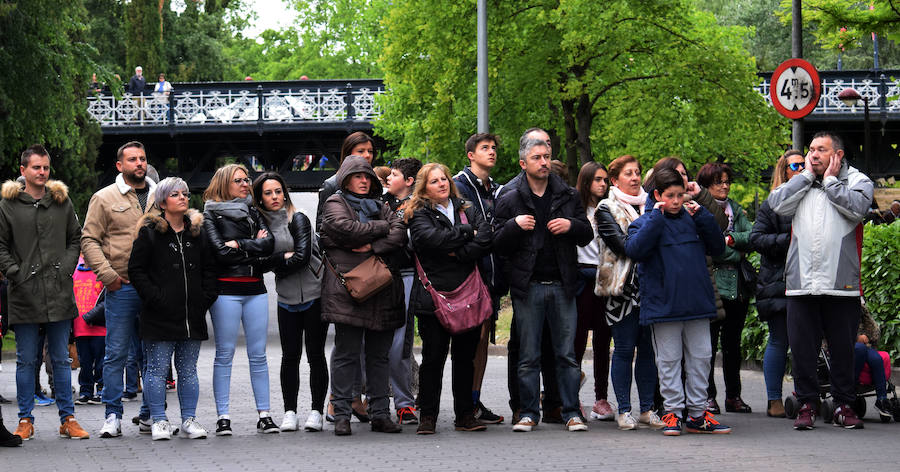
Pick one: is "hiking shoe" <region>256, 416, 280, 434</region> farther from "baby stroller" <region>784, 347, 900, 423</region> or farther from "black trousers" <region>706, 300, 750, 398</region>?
"baby stroller" <region>784, 347, 900, 423</region>

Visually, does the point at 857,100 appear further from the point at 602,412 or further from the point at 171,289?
the point at 171,289

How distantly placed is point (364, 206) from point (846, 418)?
12.3 feet

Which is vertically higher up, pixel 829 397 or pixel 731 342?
pixel 731 342

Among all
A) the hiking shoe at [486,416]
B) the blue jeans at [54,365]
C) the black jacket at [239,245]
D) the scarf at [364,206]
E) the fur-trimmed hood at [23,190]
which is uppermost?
the fur-trimmed hood at [23,190]

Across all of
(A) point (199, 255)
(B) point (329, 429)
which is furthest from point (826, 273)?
(A) point (199, 255)

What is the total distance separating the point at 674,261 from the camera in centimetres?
916

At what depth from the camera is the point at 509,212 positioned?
9.33 m

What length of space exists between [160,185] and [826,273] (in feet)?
15.5

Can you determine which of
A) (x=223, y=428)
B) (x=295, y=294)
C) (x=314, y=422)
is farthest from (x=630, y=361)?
(x=223, y=428)

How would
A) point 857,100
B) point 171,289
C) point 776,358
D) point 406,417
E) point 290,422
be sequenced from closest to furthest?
point 171,289
point 290,422
point 406,417
point 776,358
point 857,100

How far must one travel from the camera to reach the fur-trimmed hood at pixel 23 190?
9.37 m

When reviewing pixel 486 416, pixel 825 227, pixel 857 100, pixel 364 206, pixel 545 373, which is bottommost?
pixel 486 416

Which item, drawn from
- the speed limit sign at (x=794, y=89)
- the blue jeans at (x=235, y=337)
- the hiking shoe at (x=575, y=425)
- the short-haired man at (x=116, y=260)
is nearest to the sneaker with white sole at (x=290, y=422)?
the blue jeans at (x=235, y=337)

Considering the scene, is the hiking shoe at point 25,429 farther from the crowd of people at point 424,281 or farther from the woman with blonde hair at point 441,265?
the woman with blonde hair at point 441,265
